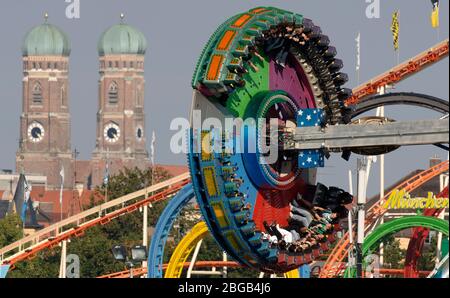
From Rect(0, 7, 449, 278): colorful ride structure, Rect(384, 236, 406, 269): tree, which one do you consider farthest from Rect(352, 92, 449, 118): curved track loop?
Rect(384, 236, 406, 269): tree

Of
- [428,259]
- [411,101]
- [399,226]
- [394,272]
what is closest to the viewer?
[411,101]

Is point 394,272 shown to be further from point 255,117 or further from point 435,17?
point 255,117

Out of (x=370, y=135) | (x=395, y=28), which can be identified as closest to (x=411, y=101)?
(x=395, y=28)

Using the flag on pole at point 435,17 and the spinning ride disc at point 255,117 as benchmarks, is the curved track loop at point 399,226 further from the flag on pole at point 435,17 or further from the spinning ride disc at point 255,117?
the spinning ride disc at point 255,117

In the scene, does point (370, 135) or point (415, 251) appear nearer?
point (370, 135)
